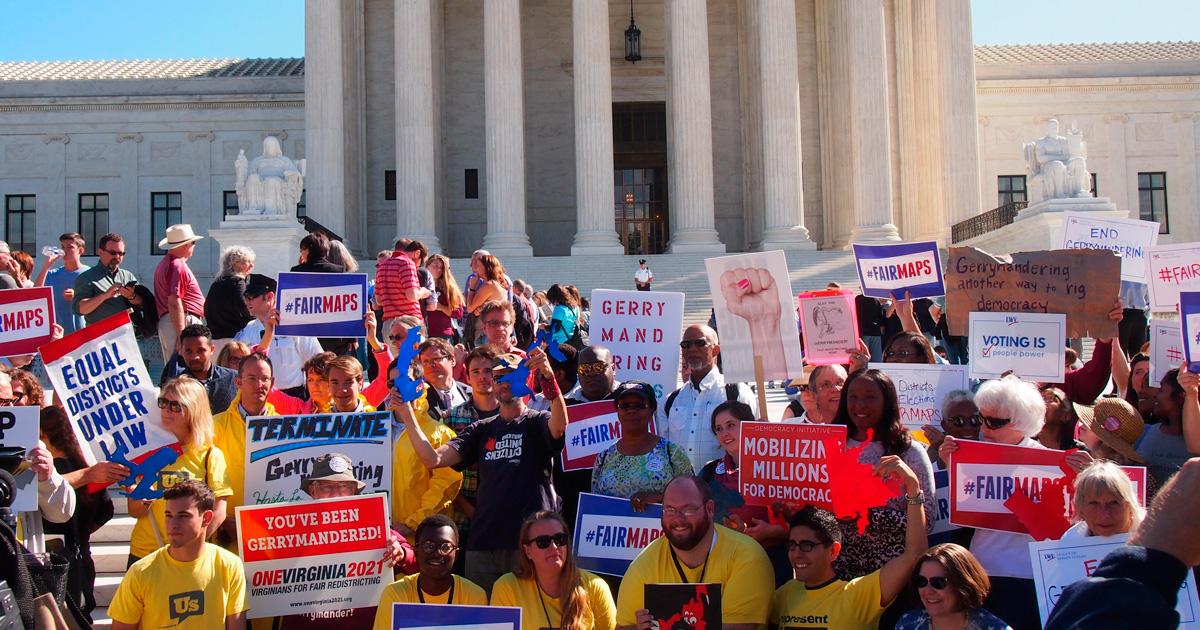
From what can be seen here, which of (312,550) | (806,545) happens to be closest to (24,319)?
(312,550)

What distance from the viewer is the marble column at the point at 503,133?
1272 inches

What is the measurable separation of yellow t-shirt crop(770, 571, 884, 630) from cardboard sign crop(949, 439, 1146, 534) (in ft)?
2.48

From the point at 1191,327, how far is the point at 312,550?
20.9 feet

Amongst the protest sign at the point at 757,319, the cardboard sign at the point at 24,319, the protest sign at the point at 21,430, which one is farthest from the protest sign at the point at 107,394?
the protest sign at the point at 757,319

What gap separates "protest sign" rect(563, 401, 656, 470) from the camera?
8.50 meters

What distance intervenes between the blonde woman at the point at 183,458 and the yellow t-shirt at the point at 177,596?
29.1 inches

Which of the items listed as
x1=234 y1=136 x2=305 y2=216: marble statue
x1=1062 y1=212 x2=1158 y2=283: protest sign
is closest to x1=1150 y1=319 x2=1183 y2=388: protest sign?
x1=1062 y1=212 x2=1158 y2=283: protest sign

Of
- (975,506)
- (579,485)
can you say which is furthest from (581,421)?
(975,506)

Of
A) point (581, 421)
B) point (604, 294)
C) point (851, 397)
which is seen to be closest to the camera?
point (851, 397)

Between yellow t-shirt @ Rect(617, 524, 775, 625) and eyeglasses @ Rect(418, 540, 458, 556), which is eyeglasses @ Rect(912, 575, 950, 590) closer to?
yellow t-shirt @ Rect(617, 524, 775, 625)

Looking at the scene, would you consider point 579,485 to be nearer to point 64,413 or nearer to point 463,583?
point 463,583

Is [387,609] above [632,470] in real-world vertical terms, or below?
below

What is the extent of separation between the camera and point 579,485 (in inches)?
344

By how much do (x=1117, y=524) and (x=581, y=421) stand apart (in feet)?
12.1
